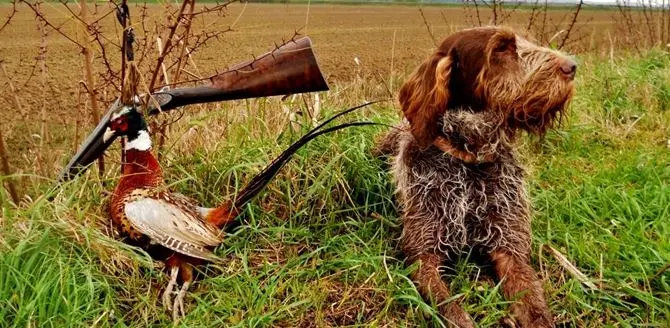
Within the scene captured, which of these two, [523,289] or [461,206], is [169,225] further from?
[523,289]

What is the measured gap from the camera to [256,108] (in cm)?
479

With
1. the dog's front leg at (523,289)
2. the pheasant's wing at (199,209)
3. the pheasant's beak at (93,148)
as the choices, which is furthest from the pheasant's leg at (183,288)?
the dog's front leg at (523,289)

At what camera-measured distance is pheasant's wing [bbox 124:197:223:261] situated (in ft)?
10.2

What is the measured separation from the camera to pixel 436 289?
3186 millimetres

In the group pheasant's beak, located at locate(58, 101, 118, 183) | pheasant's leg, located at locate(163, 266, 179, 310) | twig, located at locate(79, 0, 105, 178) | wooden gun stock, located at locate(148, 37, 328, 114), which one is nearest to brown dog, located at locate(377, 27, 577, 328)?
wooden gun stock, located at locate(148, 37, 328, 114)

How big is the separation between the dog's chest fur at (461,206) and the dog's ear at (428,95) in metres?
0.20

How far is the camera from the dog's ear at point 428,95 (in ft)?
10.5

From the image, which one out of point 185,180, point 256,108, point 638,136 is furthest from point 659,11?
point 185,180

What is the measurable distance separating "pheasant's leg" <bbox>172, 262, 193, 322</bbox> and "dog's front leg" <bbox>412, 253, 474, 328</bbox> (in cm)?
109

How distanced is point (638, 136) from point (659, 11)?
269 inches

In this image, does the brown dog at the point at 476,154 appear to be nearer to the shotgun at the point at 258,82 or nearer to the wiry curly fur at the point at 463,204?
the wiry curly fur at the point at 463,204

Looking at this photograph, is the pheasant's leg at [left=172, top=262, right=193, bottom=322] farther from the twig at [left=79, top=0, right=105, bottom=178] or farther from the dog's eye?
the dog's eye

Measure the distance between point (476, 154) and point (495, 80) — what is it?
1.38ft

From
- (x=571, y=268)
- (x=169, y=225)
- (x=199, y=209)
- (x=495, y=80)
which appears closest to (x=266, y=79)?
(x=199, y=209)
